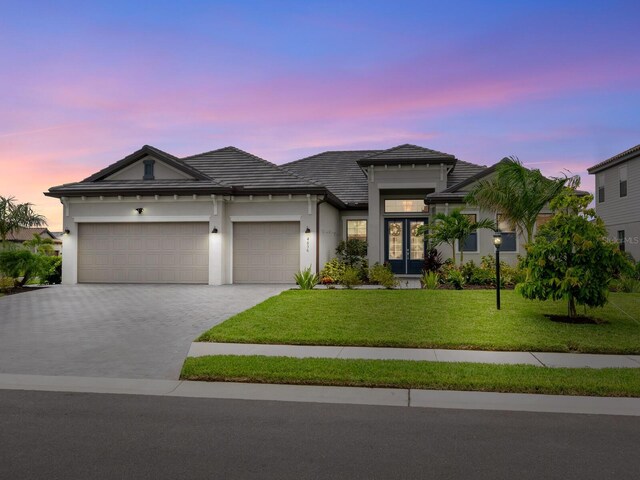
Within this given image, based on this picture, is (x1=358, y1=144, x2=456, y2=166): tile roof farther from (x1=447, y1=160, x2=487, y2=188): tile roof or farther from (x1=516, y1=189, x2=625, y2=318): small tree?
(x1=516, y1=189, x2=625, y2=318): small tree

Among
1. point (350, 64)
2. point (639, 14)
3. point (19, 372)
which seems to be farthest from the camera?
point (350, 64)

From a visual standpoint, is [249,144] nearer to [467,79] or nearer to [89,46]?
[89,46]

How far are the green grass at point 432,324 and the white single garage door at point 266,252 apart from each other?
518 centimetres

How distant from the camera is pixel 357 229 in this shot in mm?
24578

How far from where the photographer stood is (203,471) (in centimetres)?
397

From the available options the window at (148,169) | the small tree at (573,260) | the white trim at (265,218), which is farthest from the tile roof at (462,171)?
the window at (148,169)

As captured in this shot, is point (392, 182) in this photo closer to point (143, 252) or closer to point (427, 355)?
point (143, 252)

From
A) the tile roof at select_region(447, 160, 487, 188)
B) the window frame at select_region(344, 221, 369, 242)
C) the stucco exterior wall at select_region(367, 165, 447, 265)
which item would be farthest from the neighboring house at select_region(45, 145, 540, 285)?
the window frame at select_region(344, 221, 369, 242)

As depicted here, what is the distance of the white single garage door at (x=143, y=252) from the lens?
777 inches

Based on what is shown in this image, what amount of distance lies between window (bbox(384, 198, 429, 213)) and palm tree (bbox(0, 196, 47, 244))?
19.4 metres

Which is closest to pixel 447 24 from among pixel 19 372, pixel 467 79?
pixel 467 79

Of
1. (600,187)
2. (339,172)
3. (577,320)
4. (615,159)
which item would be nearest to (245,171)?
(339,172)

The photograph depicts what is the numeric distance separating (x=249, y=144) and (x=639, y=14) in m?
19.2

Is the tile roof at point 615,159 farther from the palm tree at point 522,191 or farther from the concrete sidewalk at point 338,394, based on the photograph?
the concrete sidewalk at point 338,394
